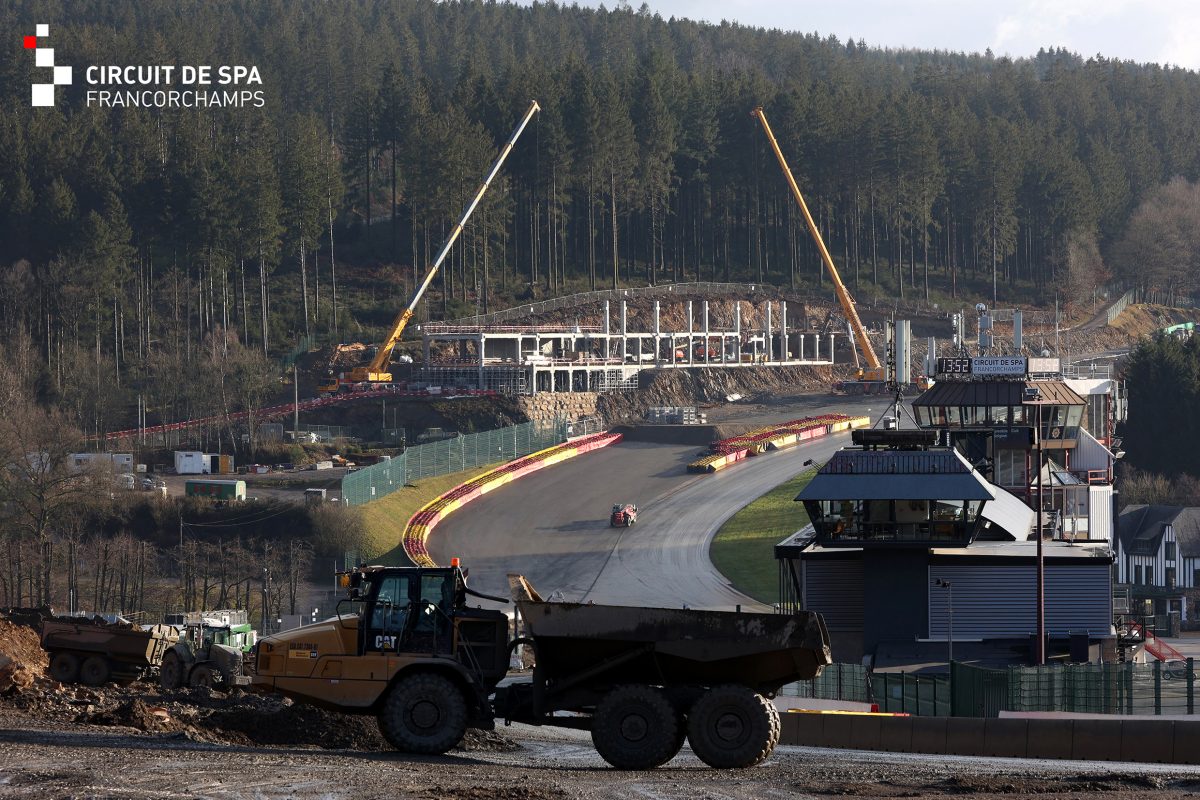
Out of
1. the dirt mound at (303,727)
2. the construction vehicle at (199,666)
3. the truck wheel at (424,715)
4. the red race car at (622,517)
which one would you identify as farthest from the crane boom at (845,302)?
the truck wheel at (424,715)

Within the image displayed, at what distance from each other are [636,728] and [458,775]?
2919 millimetres

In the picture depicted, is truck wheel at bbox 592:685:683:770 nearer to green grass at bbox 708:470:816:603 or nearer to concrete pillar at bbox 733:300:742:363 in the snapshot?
green grass at bbox 708:470:816:603

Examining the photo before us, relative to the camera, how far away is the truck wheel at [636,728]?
1027 inches

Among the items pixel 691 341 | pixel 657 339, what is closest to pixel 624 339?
pixel 657 339

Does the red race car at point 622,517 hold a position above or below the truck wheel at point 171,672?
below

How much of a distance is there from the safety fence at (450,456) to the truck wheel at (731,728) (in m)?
70.9

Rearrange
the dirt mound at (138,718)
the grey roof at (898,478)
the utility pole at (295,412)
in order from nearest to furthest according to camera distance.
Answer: the dirt mound at (138,718)
the grey roof at (898,478)
the utility pole at (295,412)

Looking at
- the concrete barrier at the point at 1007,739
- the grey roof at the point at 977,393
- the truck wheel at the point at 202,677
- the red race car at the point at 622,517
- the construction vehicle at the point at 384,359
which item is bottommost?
the red race car at the point at 622,517

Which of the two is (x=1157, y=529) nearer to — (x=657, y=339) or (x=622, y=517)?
(x=622, y=517)

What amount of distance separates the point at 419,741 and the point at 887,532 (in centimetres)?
3629

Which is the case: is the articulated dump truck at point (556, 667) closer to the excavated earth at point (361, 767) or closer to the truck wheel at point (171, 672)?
the excavated earth at point (361, 767)

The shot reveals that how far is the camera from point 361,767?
25.0 meters

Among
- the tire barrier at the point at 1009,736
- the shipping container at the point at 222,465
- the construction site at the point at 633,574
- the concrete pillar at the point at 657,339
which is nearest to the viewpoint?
the construction site at the point at 633,574

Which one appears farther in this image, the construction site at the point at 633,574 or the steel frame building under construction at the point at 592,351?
the steel frame building under construction at the point at 592,351
